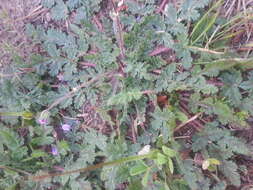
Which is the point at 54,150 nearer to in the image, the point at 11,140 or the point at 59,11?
the point at 11,140

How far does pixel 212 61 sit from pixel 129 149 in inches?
27.8

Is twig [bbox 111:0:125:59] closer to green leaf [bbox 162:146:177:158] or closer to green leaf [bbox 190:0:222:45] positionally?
green leaf [bbox 190:0:222:45]

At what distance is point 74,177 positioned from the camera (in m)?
2.11

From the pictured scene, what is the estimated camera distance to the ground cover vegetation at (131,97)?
2033 millimetres

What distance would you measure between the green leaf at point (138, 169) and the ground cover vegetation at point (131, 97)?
0.20 feet

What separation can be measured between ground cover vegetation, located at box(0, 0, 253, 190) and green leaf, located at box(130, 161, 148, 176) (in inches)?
2.4

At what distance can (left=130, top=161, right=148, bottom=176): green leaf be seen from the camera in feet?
6.07

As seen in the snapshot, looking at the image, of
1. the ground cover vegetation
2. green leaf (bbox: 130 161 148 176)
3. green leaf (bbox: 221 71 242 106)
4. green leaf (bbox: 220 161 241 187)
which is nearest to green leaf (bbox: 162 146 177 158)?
the ground cover vegetation

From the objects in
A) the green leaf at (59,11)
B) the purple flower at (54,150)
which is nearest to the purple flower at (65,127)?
the purple flower at (54,150)

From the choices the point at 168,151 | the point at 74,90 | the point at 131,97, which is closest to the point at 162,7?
the point at 131,97

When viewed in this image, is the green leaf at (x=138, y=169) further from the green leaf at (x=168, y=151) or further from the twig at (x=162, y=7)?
the twig at (x=162, y=7)

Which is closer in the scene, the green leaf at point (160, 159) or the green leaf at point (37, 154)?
the green leaf at point (160, 159)

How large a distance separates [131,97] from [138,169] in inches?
15.3

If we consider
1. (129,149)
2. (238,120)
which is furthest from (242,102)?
(129,149)
